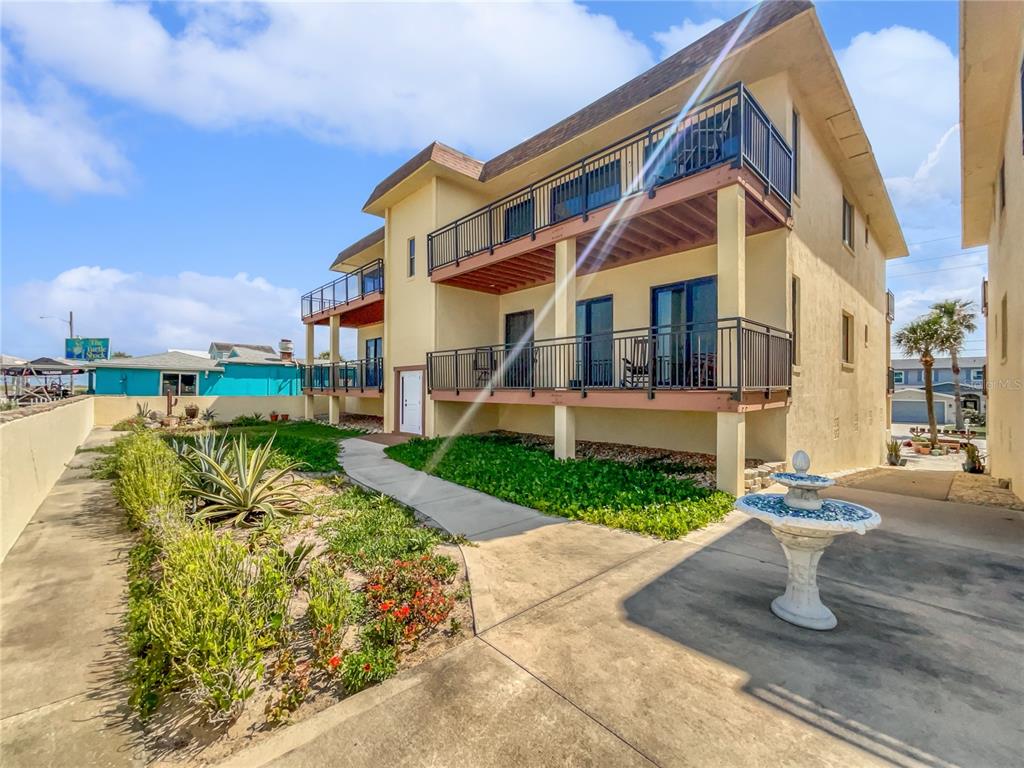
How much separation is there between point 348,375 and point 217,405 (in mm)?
8880

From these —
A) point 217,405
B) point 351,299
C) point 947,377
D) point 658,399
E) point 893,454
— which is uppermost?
point 351,299

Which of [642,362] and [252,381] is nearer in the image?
[642,362]

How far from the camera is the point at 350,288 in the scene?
18047 millimetres

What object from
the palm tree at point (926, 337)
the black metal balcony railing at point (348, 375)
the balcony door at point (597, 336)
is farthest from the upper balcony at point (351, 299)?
the palm tree at point (926, 337)

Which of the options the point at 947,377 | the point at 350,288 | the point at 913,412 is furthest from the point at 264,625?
the point at 947,377

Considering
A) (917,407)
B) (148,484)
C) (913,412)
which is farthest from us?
(913,412)

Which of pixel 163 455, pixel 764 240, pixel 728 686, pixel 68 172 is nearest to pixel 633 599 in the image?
pixel 728 686

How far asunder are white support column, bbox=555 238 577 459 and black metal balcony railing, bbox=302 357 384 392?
8643 mm

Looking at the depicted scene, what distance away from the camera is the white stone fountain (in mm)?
3256

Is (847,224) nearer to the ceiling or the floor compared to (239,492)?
nearer to the ceiling

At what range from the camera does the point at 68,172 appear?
917 inches

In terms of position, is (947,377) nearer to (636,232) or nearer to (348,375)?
(636,232)

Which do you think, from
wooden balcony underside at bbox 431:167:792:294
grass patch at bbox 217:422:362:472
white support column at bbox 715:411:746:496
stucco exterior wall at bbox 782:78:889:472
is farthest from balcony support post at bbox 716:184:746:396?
grass patch at bbox 217:422:362:472

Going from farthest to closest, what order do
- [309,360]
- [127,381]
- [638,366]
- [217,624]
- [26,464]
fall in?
[127,381], [309,360], [638,366], [26,464], [217,624]
